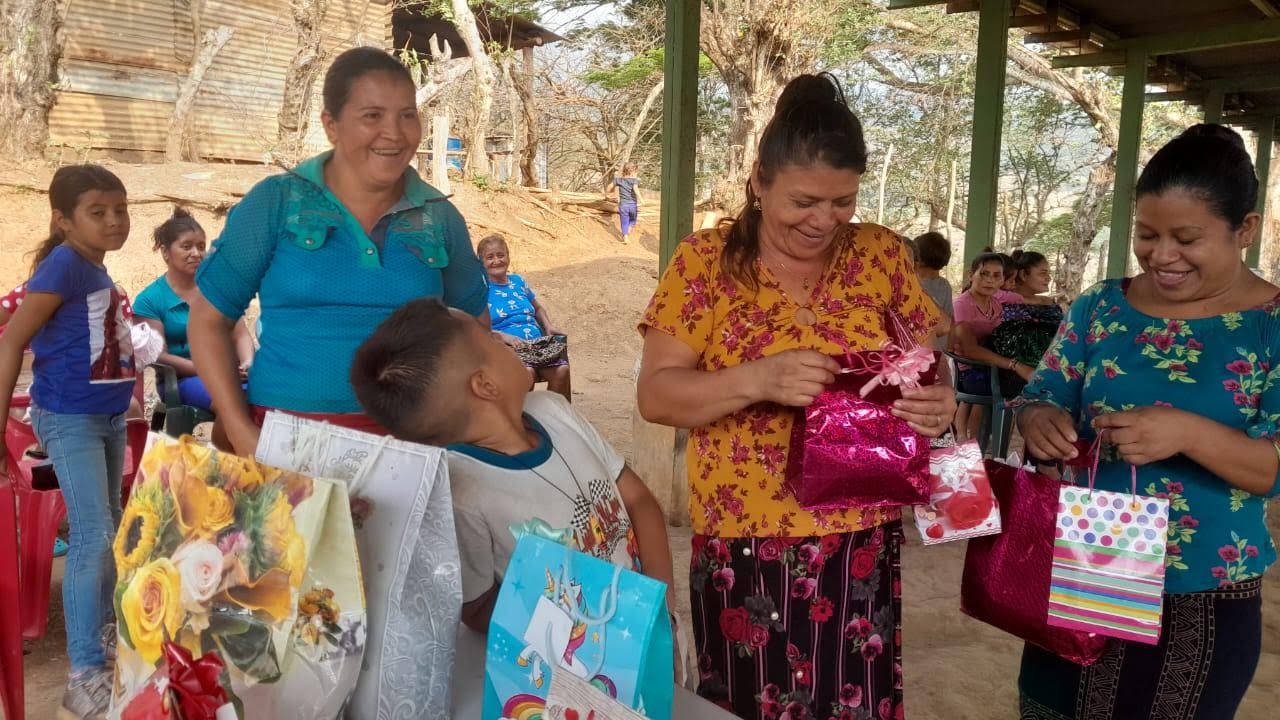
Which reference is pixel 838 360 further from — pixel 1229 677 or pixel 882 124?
pixel 882 124

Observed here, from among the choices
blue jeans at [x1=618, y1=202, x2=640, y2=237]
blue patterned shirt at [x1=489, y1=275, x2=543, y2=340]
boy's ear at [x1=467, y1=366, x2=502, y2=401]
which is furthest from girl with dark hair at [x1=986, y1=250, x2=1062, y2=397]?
blue jeans at [x1=618, y1=202, x2=640, y2=237]

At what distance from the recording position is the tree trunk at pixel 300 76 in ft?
42.4

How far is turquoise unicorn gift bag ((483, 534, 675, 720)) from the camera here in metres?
1.03

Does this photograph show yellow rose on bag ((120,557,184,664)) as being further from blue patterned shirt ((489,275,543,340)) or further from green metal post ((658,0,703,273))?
blue patterned shirt ((489,275,543,340))

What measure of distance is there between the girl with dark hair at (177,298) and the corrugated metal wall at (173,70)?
9669 millimetres

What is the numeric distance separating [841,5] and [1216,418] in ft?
49.5

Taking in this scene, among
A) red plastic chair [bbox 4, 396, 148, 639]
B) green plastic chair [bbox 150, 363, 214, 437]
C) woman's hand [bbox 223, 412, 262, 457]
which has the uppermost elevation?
woman's hand [bbox 223, 412, 262, 457]

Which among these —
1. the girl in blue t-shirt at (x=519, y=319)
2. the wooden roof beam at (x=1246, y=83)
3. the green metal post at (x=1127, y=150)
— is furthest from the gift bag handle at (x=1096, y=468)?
the wooden roof beam at (x=1246, y=83)

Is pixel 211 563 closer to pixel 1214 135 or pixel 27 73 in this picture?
pixel 1214 135

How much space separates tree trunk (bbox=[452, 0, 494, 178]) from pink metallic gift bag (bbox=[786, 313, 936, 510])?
46.0 feet

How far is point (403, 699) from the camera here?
117 cm

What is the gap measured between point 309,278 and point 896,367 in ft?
4.11

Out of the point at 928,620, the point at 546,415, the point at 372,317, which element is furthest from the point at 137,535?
the point at 928,620

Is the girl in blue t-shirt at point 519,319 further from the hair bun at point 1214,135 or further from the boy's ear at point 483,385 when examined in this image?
the hair bun at point 1214,135
